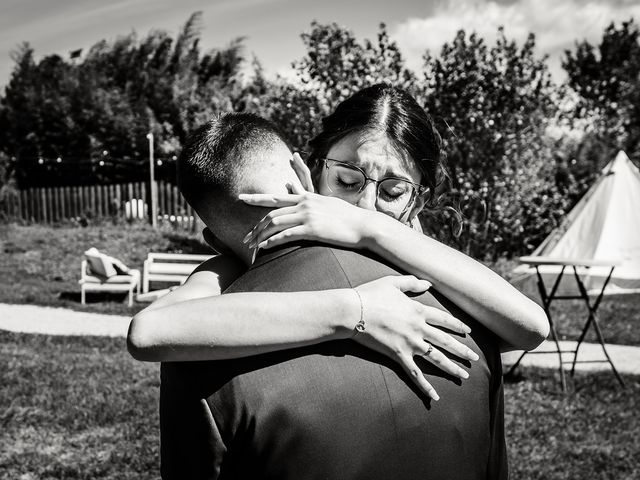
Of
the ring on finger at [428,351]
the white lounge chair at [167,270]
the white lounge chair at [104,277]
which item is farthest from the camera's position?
the white lounge chair at [167,270]

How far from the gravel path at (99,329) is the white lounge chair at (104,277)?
1.00 m

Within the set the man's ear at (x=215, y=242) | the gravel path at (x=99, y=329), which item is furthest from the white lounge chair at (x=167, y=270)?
the man's ear at (x=215, y=242)

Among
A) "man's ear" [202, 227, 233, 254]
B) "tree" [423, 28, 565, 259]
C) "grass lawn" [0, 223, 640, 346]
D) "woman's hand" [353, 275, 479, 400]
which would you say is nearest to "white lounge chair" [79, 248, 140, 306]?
"grass lawn" [0, 223, 640, 346]

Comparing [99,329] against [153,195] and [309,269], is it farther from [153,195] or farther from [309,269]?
[153,195]

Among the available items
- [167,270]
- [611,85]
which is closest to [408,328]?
[167,270]

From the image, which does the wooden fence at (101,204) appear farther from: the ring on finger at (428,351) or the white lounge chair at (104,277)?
the ring on finger at (428,351)

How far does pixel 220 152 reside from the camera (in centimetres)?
165

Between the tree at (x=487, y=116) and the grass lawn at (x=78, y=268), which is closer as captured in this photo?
the grass lawn at (x=78, y=268)

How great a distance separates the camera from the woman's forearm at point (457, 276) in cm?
155

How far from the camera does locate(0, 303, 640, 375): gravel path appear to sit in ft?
28.2

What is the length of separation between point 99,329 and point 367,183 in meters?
8.85

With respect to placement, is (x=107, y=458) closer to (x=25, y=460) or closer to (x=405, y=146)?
(x=25, y=460)

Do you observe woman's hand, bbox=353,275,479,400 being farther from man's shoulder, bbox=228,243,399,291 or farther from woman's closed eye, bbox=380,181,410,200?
woman's closed eye, bbox=380,181,410,200

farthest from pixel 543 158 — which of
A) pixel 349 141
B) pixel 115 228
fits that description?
pixel 349 141
